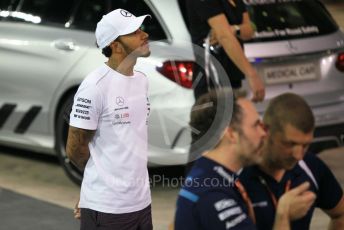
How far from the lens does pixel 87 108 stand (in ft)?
14.3

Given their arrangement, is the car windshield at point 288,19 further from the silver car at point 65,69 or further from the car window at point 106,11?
the car window at point 106,11

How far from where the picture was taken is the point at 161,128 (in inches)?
269

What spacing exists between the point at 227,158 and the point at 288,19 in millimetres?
4281

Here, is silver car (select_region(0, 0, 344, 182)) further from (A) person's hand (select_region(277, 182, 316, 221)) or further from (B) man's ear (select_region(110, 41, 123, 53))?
(A) person's hand (select_region(277, 182, 316, 221))

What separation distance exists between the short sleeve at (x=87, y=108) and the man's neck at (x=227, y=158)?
125cm

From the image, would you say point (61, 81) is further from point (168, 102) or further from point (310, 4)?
point (310, 4)

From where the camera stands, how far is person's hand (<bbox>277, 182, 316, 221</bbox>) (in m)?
3.21

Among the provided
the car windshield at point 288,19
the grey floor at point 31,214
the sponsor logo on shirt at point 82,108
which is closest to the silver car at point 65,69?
the grey floor at point 31,214

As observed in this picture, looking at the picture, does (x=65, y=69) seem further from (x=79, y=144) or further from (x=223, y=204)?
(x=223, y=204)

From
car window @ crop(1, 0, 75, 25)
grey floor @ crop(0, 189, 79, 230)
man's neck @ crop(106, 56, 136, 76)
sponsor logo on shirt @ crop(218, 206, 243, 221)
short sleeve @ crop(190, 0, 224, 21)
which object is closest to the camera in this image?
sponsor logo on shirt @ crop(218, 206, 243, 221)

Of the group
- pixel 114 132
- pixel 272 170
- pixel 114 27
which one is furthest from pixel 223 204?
→ pixel 114 27

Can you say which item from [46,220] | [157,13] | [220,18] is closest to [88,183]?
[220,18]

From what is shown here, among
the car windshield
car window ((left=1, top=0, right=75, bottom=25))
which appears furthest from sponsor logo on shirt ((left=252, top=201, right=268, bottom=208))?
car window ((left=1, top=0, right=75, bottom=25))

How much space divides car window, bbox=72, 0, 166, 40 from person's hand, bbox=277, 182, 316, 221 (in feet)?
12.6
